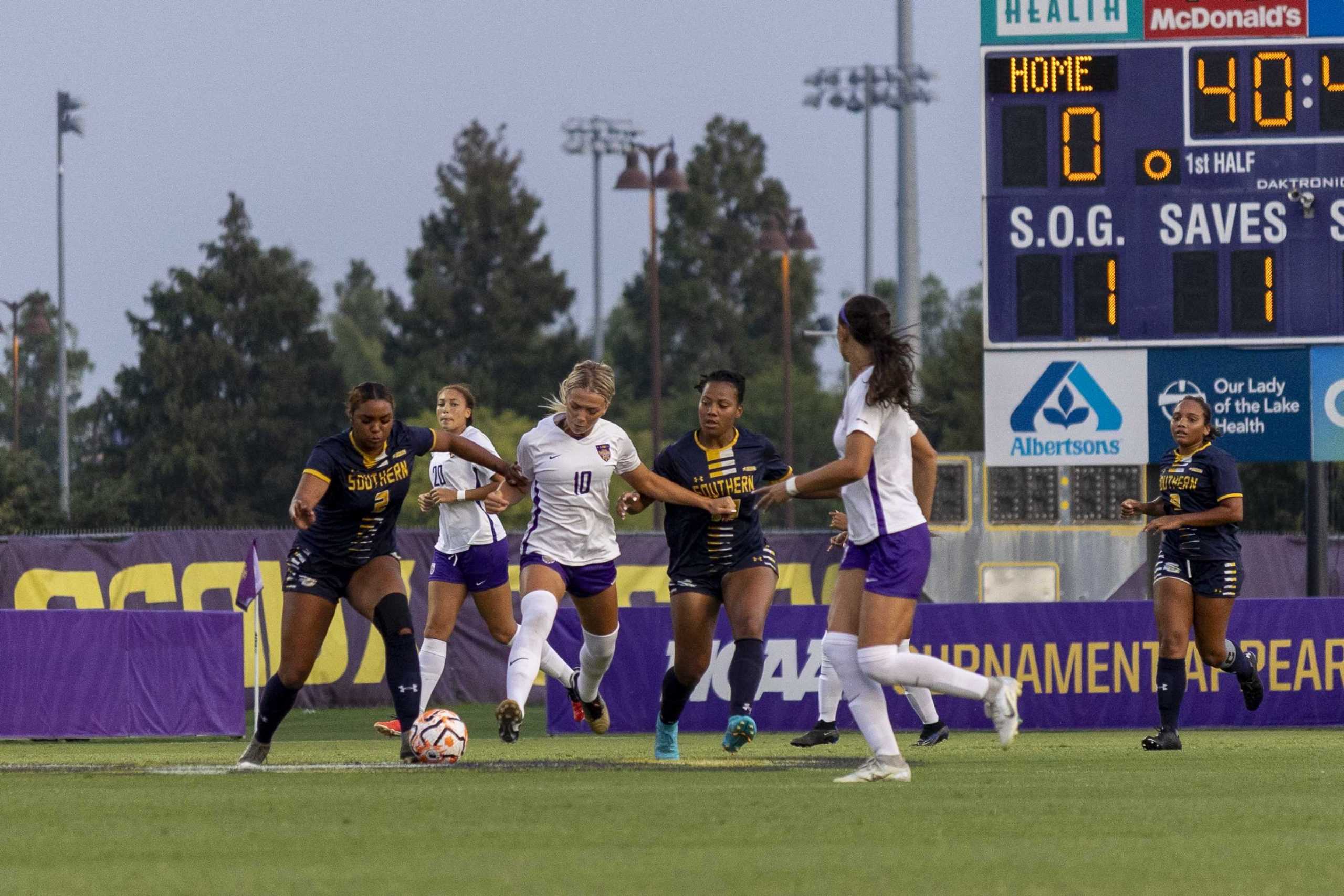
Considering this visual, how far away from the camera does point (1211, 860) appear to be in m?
6.77

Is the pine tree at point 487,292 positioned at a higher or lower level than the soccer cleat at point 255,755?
higher

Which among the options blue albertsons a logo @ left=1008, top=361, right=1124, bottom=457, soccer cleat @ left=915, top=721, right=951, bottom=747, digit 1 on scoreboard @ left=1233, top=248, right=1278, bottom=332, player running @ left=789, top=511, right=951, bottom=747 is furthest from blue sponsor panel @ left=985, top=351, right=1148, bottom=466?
soccer cleat @ left=915, top=721, right=951, bottom=747

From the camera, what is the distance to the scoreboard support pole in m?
19.4

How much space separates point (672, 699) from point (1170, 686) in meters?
3.77

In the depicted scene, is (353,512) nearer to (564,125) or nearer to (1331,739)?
(1331,739)

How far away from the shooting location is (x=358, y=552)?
35.2ft

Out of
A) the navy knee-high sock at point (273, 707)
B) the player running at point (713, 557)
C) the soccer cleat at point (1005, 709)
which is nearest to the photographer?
the soccer cleat at point (1005, 709)

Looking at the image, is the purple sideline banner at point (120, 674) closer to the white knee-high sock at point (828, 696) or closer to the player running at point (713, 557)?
the white knee-high sock at point (828, 696)

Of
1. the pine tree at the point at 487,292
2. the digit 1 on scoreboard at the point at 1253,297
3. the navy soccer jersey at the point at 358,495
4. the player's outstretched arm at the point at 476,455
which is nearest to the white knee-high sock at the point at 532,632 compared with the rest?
the player's outstretched arm at the point at 476,455

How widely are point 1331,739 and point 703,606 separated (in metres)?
5.28

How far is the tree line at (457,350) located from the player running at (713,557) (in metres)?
40.7

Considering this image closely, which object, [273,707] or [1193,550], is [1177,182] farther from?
[273,707]

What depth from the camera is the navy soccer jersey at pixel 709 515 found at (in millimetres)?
11617

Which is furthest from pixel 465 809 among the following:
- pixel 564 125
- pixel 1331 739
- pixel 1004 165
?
pixel 564 125
